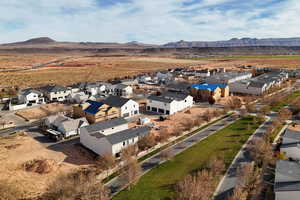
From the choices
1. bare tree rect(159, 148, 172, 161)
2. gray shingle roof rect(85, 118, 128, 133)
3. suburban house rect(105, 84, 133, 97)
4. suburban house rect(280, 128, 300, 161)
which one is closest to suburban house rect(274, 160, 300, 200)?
suburban house rect(280, 128, 300, 161)

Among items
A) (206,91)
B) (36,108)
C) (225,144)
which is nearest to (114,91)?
(36,108)

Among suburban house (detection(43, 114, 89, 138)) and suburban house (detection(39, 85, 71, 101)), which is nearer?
suburban house (detection(43, 114, 89, 138))

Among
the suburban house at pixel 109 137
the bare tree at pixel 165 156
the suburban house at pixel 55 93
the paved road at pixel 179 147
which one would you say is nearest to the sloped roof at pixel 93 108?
the suburban house at pixel 109 137

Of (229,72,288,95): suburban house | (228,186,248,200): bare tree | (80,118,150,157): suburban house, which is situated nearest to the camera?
(228,186,248,200): bare tree

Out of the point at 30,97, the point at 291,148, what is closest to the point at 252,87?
the point at 291,148

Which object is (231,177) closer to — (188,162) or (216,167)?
(216,167)

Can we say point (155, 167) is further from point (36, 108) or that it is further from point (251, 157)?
point (36, 108)

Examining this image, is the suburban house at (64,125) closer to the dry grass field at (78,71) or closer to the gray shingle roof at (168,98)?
the gray shingle roof at (168,98)

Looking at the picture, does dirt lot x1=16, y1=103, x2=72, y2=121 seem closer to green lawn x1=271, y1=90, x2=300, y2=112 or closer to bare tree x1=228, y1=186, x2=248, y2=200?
bare tree x1=228, y1=186, x2=248, y2=200
